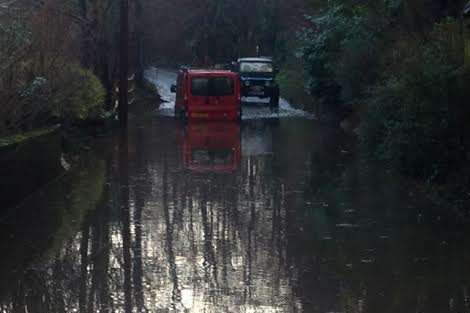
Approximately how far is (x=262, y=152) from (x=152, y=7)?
139ft

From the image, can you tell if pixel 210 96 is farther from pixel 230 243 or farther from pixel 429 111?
pixel 230 243

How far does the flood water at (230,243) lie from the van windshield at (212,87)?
12.8 metres

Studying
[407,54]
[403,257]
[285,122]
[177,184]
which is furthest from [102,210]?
[285,122]

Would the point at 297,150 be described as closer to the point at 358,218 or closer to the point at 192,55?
the point at 358,218

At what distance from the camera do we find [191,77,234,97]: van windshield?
34094mm

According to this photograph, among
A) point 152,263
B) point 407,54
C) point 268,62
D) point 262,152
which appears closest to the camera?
point 152,263

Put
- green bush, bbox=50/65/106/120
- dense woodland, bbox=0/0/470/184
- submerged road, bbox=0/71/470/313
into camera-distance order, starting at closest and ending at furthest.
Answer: submerged road, bbox=0/71/470/313, dense woodland, bbox=0/0/470/184, green bush, bbox=50/65/106/120

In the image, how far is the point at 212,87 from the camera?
34.2 metres

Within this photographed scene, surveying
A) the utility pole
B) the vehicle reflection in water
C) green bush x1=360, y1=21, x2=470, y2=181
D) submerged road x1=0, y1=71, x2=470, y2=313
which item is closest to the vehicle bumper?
the vehicle reflection in water

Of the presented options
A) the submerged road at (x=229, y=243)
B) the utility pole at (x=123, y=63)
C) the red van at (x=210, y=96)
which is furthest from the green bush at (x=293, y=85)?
the submerged road at (x=229, y=243)

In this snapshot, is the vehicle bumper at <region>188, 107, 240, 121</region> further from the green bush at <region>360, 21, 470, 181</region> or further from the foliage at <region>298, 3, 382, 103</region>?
the green bush at <region>360, 21, 470, 181</region>

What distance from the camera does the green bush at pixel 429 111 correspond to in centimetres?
1672

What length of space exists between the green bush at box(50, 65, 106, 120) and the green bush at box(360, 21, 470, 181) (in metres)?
6.68

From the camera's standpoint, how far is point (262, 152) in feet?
78.9
